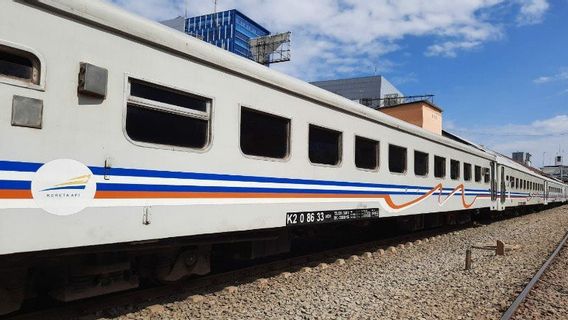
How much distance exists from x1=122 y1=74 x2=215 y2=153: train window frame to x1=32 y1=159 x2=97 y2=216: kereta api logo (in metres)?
0.57

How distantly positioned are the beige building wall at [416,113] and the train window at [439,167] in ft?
31.0

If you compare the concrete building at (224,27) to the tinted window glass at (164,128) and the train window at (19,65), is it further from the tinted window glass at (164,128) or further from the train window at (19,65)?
the train window at (19,65)

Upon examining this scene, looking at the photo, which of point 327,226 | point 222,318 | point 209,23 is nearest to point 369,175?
point 327,226

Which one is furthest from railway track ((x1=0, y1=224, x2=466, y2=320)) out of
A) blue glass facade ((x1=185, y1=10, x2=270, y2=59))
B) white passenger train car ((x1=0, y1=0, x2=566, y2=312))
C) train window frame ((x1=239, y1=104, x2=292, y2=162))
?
blue glass facade ((x1=185, y1=10, x2=270, y2=59))

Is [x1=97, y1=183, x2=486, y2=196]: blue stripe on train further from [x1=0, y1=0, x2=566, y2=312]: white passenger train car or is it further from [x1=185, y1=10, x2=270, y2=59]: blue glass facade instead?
[x1=185, y1=10, x2=270, y2=59]: blue glass facade

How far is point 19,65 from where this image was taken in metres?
3.45

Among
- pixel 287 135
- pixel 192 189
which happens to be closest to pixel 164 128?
pixel 192 189

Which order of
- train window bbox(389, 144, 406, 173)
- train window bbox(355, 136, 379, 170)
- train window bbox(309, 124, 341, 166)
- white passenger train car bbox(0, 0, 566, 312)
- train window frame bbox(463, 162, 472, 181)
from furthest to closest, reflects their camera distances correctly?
1. train window frame bbox(463, 162, 472, 181)
2. train window bbox(389, 144, 406, 173)
3. train window bbox(355, 136, 379, 170)
4. train window bbox(309, 124, 341, 166)
5. white passenger train car bbox(0, 0, 566, 312)

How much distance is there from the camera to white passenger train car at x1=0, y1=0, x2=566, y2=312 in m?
3.46

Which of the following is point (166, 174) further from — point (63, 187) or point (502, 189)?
point (502, 189)

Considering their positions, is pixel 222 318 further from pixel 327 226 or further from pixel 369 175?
pixel 369 175

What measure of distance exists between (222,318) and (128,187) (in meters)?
1.75

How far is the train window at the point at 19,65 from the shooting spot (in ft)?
11.0

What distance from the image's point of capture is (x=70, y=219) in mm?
3693
